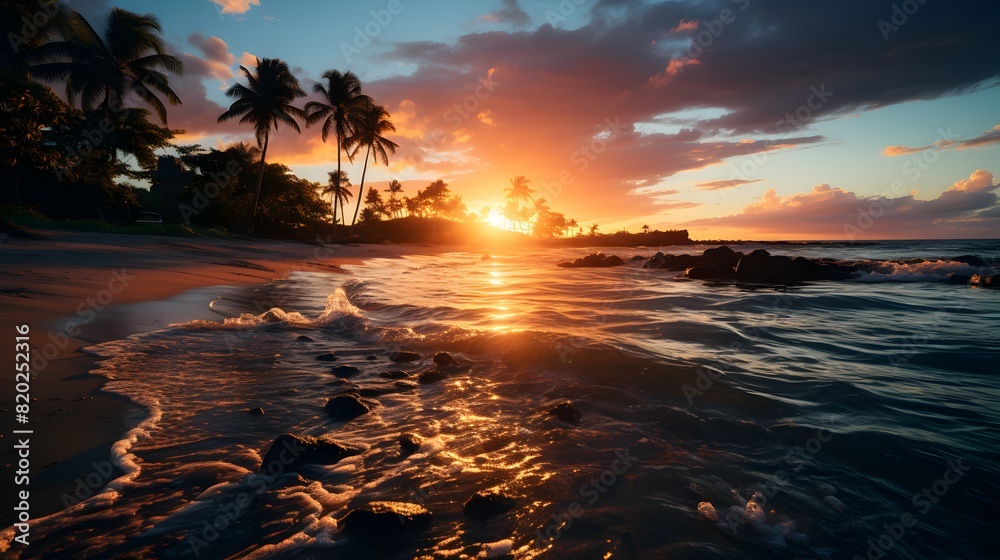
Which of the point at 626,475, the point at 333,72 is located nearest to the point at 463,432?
the point at 626,475

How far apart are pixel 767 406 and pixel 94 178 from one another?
1354 inches

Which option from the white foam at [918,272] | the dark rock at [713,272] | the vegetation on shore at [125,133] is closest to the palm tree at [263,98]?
the vegetation on shore at [125,133]

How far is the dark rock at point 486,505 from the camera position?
249cm

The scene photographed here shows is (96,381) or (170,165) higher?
(170,165)

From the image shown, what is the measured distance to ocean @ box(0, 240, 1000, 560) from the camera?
7.66 feet

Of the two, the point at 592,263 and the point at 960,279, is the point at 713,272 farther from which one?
the point at 592,263

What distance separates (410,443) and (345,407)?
998 millimetres

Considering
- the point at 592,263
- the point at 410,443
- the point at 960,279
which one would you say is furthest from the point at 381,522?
the point at 592,263

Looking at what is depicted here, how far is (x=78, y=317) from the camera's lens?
19.9 feet

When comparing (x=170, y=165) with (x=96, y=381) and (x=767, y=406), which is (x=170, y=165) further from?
(x=767, y=406)

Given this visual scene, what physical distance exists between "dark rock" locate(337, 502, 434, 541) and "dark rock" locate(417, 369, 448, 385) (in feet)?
8.83

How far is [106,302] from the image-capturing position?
726cm

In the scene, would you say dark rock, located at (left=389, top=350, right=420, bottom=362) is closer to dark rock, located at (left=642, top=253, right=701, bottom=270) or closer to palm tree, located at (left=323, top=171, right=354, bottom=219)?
dark rock, located at (left=642, top=253, right=701, bottom=270)

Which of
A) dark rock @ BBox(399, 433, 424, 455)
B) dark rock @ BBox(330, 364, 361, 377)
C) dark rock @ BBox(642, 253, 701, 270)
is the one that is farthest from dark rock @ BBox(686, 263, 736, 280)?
dark rock @ BBox(399, 433, 424, 455)
